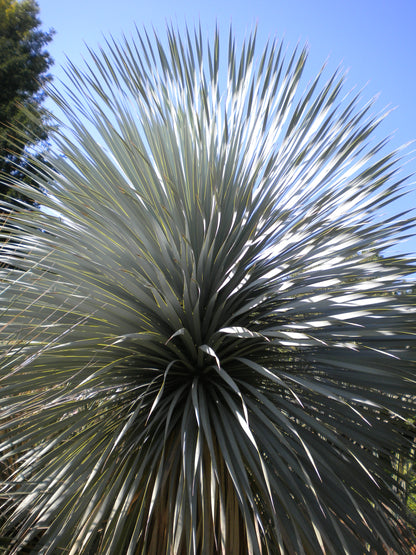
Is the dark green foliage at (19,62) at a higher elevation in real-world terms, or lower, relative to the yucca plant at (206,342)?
higher

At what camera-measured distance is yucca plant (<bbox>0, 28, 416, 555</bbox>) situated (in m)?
2.31

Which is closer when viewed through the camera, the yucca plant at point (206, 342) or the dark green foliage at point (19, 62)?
the yucca plant at point (206, 342)

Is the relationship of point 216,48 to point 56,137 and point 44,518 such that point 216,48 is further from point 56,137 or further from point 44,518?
point 44,518

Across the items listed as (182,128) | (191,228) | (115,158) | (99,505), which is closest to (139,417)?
(99,505)

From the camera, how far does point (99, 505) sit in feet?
7.83

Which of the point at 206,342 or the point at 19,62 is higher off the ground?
the point at 19,62

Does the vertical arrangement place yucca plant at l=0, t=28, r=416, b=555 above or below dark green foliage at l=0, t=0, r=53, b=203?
below

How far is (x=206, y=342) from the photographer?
2.73m

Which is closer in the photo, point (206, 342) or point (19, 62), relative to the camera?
point (206, 342)

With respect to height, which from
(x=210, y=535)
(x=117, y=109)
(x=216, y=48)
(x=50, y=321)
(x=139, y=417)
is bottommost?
(x=210, y=535)

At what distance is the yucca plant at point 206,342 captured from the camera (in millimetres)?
2307

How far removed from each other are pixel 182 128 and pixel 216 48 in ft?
2.32

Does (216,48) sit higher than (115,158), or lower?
higher

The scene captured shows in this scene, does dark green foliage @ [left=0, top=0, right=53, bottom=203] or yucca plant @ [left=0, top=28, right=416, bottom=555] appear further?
dark green foliage @ [left=0, top=0, right=53, bottom=203]
